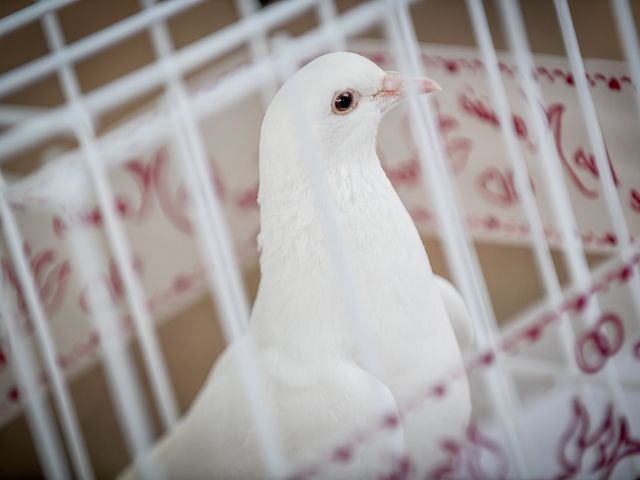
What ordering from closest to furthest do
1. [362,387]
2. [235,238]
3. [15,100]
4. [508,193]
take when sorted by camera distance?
[362,387] < [508,193] < [15,100] < [235,238]

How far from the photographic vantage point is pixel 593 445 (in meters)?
0.78

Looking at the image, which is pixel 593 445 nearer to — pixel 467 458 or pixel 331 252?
pixel 467 458

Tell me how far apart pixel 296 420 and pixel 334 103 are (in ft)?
1.09

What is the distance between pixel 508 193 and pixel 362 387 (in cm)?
48

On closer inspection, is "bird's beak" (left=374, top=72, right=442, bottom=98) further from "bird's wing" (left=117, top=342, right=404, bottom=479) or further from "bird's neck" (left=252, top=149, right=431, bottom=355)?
"bird's wing" (left=117, top=342, right=404, bottom=479)

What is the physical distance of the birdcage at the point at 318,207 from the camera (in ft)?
2.15

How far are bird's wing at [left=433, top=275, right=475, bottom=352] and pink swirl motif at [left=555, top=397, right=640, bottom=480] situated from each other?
148mm

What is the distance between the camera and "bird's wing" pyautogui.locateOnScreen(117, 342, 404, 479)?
65 cm

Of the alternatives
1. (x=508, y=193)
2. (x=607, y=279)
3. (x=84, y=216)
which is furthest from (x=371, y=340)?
(x=84, y=216)

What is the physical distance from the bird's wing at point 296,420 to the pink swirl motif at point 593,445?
252 millimetres

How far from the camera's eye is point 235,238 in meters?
1.37

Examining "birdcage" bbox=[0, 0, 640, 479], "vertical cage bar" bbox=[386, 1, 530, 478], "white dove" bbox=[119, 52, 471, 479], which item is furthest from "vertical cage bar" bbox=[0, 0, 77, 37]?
"vertical cage bar" bbox=[386, 1, 530, 478]

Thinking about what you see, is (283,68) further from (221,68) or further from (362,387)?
(221,68)

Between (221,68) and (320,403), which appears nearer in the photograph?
(320,403)
